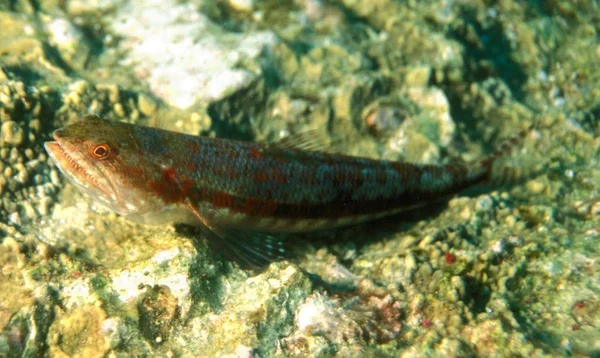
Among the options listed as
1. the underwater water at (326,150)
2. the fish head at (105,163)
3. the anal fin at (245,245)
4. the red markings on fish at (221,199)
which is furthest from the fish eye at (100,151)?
the red markings on fish at (221,199)

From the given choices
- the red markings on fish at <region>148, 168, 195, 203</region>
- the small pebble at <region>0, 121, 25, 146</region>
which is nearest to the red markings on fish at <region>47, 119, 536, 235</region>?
the red markings on fish at <region>148, 168, 195, 203</region>

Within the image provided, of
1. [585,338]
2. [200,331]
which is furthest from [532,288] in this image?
[200,331]

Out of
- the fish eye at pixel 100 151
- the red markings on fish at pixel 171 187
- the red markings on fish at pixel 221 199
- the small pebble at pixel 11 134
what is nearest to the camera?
the fish eye at pixel 100 151

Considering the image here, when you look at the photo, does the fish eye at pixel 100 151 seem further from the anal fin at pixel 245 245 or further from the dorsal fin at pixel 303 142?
the dorsal fin at pixel 303 142

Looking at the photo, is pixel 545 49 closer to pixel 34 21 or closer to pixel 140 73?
pixel 140 73

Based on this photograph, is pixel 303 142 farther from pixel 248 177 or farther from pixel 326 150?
pixel 248 177

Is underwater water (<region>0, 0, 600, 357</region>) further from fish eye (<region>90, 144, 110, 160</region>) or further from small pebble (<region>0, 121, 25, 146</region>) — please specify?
fish eye (<region>90, 144, 110, 160</region>)

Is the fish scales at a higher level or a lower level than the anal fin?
higher

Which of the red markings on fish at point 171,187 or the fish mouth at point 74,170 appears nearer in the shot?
the fish mouth at point 74,170
